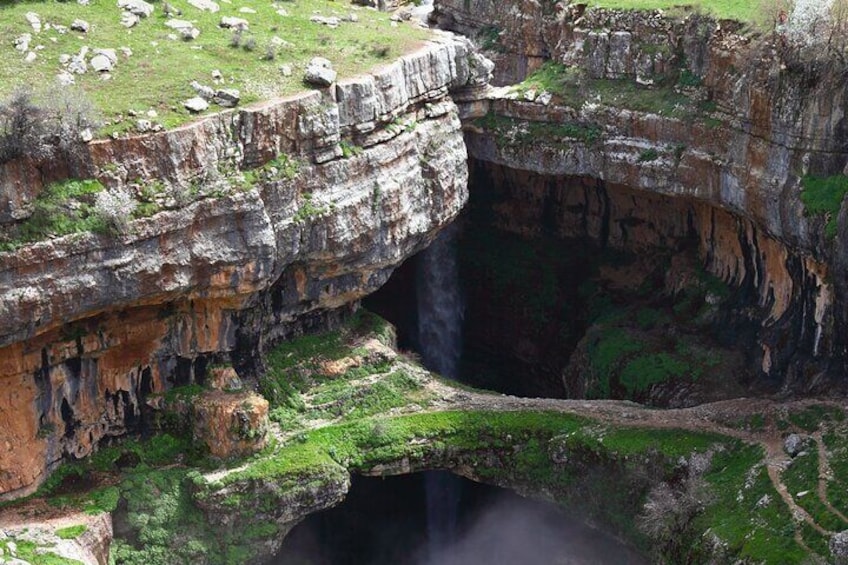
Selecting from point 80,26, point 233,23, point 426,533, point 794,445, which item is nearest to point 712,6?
point 794,445

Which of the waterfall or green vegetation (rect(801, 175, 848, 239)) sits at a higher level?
green vegetation (rect(801, 175, 848, 239))

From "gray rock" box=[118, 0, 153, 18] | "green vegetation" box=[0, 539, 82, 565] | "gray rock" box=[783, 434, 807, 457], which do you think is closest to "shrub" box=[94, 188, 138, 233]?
"green vegetation" box=[0, 539, 82, 565]

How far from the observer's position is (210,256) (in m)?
31.1

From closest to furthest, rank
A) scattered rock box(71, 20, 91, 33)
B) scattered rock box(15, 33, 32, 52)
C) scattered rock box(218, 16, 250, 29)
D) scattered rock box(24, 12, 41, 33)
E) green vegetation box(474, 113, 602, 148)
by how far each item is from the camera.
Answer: scattered rock box(15, 33, 32, 52)
scattered rock box(24, 12, 41, 33)
scattered rock box(71, 20, 91, 33)
scattered rock box(218, 16, 250, 29)
green vegetation box(474, 113, 602, 148)

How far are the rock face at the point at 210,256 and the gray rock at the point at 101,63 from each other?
Answer: 11.3 ft

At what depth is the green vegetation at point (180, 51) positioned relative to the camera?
31.3 meters

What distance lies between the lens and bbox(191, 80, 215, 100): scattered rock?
32.1 metres

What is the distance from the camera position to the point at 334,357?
119 feet

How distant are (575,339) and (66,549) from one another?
2050 centimetres

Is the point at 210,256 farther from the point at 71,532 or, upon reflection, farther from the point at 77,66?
the point at 71,532

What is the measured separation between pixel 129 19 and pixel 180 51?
75.6 inches

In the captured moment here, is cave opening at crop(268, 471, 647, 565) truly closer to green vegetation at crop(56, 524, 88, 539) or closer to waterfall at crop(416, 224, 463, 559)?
waterfall at crop(416, 224, 463, 559)

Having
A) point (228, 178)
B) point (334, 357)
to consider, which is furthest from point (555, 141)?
point (228, 178)

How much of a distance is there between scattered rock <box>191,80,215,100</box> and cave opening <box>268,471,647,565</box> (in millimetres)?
12011
